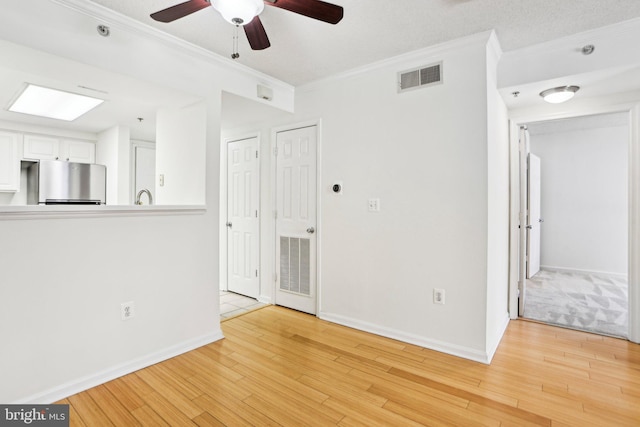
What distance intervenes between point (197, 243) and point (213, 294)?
500 millimetres

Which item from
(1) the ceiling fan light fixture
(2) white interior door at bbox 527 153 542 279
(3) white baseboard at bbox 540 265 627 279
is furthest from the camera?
(3) white baseboard at bbox 540 265 627 279

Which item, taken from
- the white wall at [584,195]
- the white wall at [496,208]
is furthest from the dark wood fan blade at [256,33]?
the white wall at [584,195]

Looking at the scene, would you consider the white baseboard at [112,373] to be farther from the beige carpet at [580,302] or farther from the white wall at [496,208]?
the beige carpet at [580,302]

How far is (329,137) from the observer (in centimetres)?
340

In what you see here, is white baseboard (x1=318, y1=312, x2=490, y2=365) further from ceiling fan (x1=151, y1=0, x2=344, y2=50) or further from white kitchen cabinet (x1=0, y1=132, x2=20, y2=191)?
white kitchen cabinet (x1=0, y1=132, x2=20, y2=191)

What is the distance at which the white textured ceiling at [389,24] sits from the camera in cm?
213

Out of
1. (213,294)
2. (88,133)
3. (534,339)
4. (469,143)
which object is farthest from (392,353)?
(88,133)

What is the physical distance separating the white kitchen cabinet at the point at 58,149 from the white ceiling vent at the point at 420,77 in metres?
4.51

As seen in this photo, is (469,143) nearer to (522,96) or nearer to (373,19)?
(522,96)

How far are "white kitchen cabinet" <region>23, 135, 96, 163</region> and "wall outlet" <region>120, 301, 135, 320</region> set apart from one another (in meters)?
3.28

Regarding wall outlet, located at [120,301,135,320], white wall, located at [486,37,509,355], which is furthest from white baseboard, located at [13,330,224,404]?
white wall, located at [486,37,509,355]

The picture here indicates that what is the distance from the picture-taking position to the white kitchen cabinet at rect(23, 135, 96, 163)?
165 inches

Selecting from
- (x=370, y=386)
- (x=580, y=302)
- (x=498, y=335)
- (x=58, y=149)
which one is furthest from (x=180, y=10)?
(x=580, y=302)

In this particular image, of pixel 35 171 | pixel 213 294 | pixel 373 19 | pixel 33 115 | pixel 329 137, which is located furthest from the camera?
pixel 35 171
